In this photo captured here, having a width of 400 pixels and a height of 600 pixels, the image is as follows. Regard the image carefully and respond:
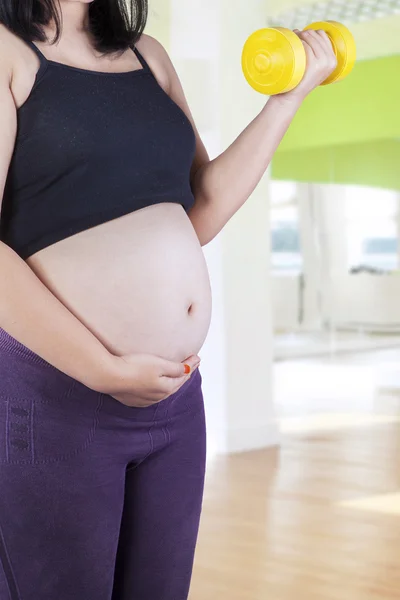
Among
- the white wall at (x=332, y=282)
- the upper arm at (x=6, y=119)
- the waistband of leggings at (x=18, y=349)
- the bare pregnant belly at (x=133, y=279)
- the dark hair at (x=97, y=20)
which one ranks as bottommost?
the white wall at (x=332, y=282)

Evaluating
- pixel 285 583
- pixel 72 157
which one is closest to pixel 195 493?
pixel 72 157

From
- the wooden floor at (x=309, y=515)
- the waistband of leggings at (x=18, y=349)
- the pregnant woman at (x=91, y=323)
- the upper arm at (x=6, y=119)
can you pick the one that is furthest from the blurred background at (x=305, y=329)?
the upper arm at (x=6, y=119)

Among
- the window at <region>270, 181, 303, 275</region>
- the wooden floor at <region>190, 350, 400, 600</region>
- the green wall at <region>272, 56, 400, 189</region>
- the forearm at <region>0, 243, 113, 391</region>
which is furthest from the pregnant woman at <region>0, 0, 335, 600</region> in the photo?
the window at <region>270, 181, 303, 275</region>

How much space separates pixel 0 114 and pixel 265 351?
360 cm

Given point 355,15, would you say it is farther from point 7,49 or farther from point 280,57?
point 7,49

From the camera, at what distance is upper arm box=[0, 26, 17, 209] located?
39.2 inches

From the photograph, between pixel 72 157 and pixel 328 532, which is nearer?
pixel 72 157

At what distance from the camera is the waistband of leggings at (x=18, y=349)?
1.04m

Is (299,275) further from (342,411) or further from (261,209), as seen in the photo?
(261,209)

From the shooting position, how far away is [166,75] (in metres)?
1.25

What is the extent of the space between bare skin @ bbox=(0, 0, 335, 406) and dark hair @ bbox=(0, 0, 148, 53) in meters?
0.01

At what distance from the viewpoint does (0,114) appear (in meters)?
0.99

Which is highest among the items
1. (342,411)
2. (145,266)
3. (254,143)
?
(254,143)

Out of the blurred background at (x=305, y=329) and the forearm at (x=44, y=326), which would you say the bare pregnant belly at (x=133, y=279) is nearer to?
the forearm at (x=44, y=326)
